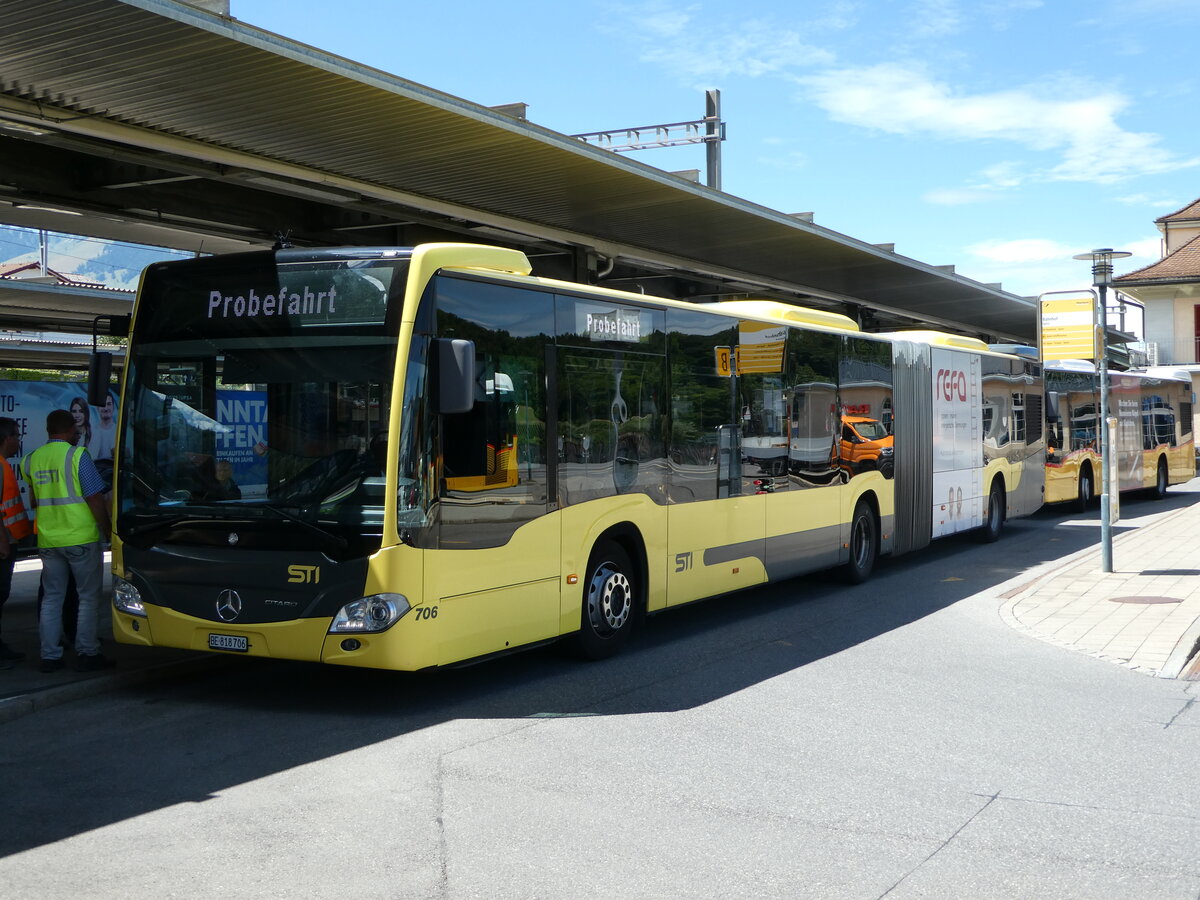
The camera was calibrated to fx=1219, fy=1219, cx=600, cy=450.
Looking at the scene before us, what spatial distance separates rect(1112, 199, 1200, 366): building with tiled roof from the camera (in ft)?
189

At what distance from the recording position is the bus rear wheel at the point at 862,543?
14.4 meters

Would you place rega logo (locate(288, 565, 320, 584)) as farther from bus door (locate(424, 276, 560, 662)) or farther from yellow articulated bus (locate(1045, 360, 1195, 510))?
yellow articulated bus (locate(1045, 360, 1195, 510))

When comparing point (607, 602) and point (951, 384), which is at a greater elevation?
point (951, 384)

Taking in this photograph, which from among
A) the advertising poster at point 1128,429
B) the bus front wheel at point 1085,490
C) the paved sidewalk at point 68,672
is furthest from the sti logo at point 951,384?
the paved sidewalk at point 68,672

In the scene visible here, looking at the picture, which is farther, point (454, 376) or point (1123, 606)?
point (1123, 606)

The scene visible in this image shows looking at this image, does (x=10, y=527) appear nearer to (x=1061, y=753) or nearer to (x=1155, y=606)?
(x=1061, y=753)

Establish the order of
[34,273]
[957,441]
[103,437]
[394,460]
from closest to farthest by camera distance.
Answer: [394,460], [103,437], [957,441], [34,273]

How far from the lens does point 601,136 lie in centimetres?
2373

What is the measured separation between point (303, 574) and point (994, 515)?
1449 cm

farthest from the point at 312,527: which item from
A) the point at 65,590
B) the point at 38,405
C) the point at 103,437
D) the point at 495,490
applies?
the point at 103,437

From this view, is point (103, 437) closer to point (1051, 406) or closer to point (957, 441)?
point (957, 441)

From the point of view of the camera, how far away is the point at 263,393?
26.2 ft

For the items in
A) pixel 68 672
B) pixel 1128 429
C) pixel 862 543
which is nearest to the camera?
pixel 68 672

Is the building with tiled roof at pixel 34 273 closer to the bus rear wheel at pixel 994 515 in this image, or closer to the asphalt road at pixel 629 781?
the asphalt road at pixel 629 781
